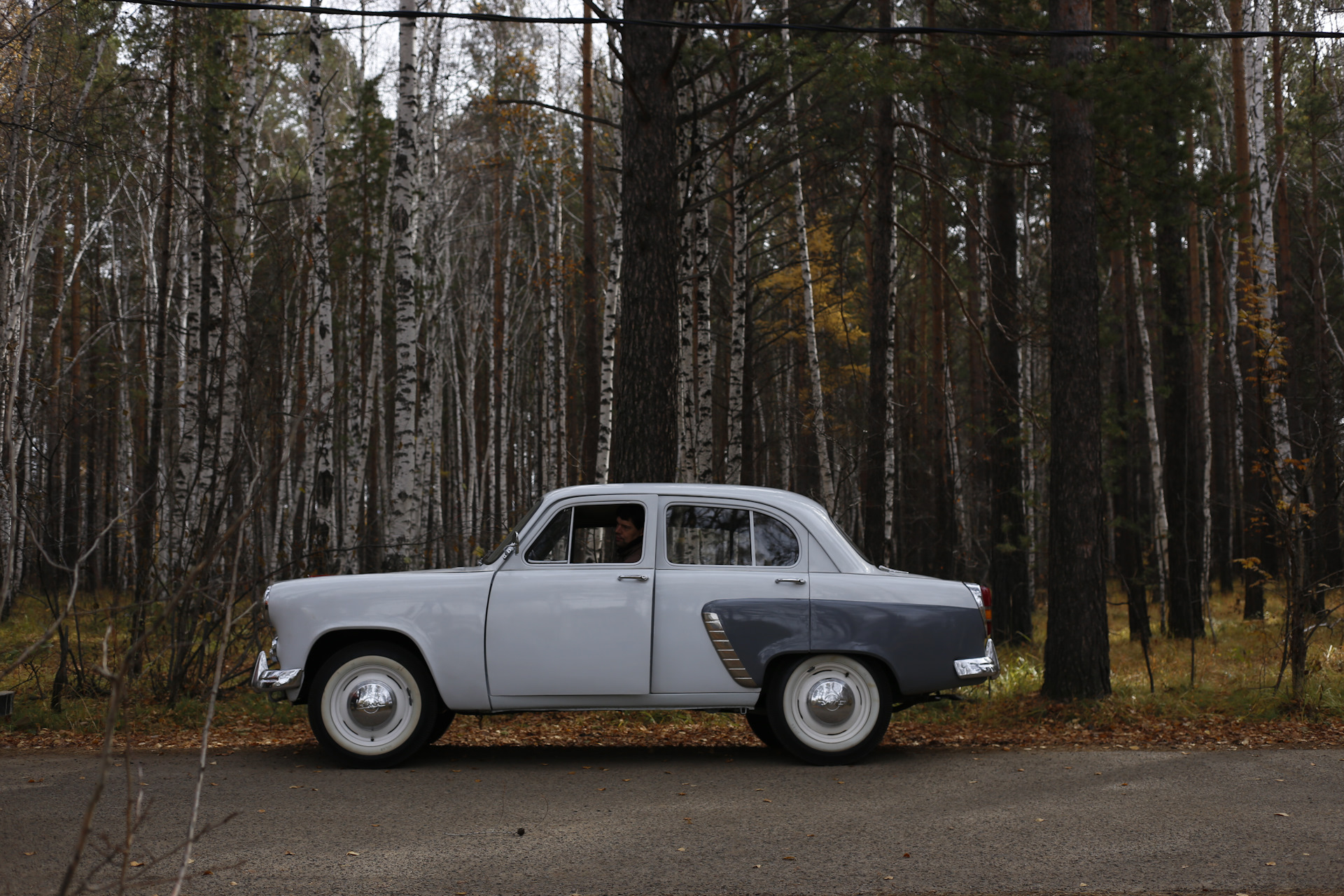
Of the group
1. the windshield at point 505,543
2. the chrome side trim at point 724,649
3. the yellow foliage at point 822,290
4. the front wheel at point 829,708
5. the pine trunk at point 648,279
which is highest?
the yellow foliage at point 822,290

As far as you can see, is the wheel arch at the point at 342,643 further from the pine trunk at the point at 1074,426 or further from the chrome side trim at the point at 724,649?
the pine trunk at the point at 1074,426

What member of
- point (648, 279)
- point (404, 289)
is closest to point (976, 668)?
point (648, 279)

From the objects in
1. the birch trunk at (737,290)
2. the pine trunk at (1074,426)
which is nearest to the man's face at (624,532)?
the pine trunk at (1074,426)

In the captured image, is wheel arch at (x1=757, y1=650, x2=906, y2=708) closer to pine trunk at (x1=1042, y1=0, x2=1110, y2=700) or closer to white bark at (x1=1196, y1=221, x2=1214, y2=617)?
pine trunk at (x1=1042, y1=0, x2=1110, y2=700)

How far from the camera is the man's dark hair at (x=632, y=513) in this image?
24.7 ft

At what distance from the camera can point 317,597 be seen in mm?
7238

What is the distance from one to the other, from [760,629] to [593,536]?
4.18 ft

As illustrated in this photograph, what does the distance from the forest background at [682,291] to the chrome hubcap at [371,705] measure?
1068 millimetres

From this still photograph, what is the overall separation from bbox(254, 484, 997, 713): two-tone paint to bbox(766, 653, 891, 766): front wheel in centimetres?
15

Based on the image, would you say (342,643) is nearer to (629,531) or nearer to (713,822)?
(629,531)

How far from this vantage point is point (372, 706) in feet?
23.6

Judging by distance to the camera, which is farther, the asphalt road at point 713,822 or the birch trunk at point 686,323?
the birch trunk at point 686,323

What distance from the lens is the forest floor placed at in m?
8.23

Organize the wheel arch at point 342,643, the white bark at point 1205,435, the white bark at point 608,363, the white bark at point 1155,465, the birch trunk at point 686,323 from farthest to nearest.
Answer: the white bark at point 1205,435 → the white bark at point 1155,465 → the white bark at point 608,363 → the birch trunk at point 686,323 → the wheel arch at point 342,643
